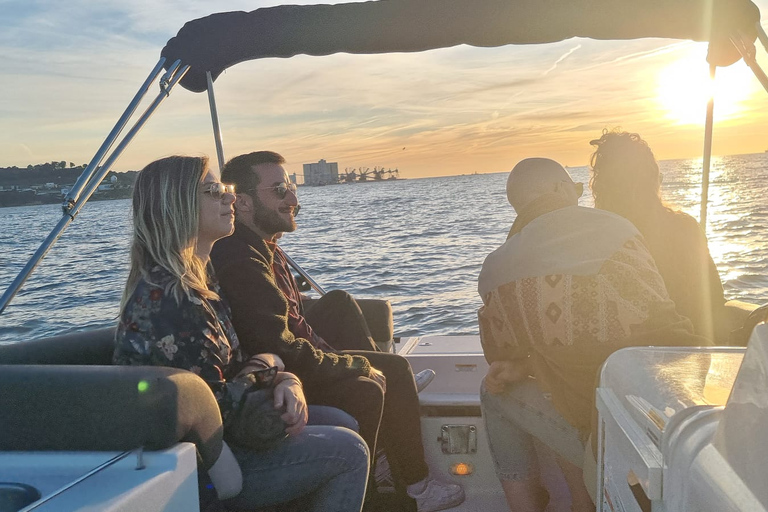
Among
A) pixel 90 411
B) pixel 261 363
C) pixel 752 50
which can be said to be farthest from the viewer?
pixel 752 50

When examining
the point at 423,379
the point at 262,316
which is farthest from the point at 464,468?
the point at 262,316

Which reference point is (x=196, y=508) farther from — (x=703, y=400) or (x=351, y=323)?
(x=351, y=323)

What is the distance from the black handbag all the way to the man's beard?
917 mm

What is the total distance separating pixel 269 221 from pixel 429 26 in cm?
94

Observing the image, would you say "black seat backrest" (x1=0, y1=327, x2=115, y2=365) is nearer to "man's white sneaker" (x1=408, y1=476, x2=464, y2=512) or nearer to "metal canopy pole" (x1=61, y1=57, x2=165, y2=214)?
"metal canopy pole" (x1=61, y1=57, x2=165, y2=214)

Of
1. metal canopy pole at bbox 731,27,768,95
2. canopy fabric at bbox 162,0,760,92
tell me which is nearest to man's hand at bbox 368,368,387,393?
canopy fabric at bbox 162,0,760,92

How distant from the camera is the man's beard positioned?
2588 mm

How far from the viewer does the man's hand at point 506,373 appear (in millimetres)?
2119

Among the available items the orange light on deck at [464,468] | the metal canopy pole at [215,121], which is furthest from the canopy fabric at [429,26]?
the orange light on deck at [464,468]

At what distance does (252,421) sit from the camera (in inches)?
68.0

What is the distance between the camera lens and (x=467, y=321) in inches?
287

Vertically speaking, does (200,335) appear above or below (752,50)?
below

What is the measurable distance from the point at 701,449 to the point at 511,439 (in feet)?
4.65

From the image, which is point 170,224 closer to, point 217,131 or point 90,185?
point 90,185
